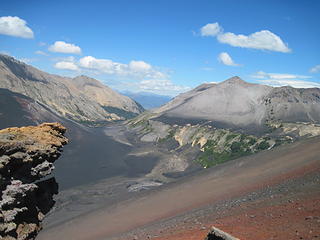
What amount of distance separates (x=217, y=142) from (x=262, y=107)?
5249 cm

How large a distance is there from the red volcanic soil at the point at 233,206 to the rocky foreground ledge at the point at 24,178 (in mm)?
10899

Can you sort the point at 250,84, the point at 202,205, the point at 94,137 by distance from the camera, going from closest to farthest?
the point at 202,205
the point at 94,137
the point at 250,84

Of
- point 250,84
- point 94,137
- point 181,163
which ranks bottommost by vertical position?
point 181,163

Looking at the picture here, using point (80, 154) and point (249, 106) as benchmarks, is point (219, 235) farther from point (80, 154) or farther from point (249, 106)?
point (249, 106)

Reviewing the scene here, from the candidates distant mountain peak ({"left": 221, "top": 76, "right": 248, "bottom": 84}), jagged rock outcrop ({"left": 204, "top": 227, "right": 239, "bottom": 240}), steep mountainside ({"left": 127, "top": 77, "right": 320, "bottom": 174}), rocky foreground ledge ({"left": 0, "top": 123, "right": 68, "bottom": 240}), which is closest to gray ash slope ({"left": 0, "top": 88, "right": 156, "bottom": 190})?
steep mountainside ({"left": 127, "top": 77, "right": 320, "bottom": 174})

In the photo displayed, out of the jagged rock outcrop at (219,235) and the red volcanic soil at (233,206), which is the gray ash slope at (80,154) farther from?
the jagged rock outcrop at (219,235)

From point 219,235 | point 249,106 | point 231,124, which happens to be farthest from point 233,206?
point 249,106

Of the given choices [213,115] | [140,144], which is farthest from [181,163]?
[213,115]

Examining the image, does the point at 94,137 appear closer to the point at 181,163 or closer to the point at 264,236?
the point at 181,163

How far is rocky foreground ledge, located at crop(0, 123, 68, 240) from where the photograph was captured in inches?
608

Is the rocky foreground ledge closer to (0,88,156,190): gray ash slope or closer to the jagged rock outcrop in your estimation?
the jagged rock outcrop

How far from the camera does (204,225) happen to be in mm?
28391

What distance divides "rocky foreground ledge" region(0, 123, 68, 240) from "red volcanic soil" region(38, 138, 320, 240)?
10.9 m

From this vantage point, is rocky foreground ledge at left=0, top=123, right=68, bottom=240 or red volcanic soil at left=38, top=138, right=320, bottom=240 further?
red volcanic soil at left=38, top=138, right=320, bottom=240
